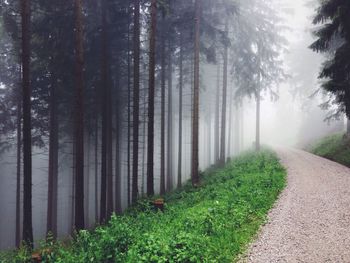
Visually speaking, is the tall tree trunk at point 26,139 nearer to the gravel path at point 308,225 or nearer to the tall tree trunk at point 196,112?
the gravel path at point 308,225

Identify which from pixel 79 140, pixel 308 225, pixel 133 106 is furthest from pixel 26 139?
pixel 308 225

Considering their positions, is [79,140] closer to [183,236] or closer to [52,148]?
[183,236]

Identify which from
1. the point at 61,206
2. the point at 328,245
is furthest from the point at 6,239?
the point at 328,245

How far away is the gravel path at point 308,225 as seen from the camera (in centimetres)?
752

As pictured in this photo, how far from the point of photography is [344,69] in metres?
15.9

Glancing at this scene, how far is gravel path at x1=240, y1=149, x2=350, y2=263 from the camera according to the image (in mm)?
7523

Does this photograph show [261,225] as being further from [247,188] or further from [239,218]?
[247,188]

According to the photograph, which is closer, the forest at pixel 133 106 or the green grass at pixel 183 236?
the green grass at pixel 183 236

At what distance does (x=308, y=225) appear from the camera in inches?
370

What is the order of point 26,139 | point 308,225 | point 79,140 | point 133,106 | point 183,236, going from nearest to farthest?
point 183,236 → point 308,225 → point 26,139 → point 79,140 → point 133,106

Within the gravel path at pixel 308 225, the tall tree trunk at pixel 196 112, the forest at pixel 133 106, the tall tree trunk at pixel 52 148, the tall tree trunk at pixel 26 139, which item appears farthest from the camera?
the tall tree trunk at pixel 52 148

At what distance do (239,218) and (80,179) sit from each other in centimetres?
601

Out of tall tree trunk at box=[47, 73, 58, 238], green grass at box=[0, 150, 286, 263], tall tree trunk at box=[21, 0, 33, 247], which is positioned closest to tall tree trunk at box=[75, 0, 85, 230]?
tall tree trunk at box=[21, 0, 33, 247]

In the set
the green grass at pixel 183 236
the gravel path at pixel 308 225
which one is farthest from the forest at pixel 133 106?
the gravel path at pixel 308 225
